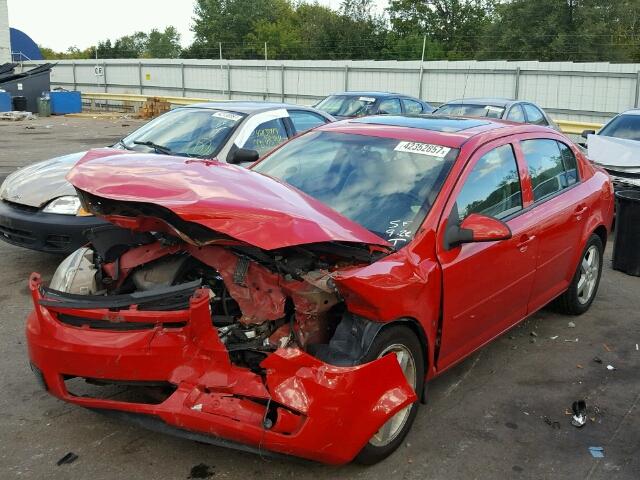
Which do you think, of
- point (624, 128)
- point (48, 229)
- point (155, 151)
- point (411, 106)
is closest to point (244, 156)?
point (155, 151)

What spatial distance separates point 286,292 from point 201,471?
970 millimetres

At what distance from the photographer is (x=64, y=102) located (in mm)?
30859

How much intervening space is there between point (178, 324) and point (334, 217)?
0.93m

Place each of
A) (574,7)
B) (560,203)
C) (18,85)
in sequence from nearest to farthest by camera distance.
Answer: (560,203)
(18,85)
(574,7)

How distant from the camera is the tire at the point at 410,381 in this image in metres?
3.19

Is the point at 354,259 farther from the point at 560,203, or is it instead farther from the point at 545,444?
the point at 560,203

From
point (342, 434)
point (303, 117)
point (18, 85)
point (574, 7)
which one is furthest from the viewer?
point (574, 7)

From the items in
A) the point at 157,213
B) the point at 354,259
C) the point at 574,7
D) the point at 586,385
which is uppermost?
the point at 574,7

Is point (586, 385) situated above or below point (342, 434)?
below

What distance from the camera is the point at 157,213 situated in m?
3.14

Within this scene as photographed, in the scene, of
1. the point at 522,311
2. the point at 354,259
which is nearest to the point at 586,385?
the point at 522,311

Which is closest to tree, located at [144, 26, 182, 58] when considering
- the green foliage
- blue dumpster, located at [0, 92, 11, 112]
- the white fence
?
the green foliage

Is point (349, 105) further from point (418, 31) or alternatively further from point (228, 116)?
point (418, 31)

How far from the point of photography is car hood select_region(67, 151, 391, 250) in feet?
9.69
